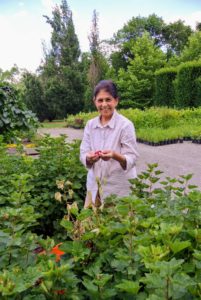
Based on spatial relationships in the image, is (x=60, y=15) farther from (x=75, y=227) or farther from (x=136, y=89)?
(x=75, y=227)

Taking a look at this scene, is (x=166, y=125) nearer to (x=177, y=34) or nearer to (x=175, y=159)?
(x=175, y=159)

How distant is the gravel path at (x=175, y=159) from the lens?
26.0 feet

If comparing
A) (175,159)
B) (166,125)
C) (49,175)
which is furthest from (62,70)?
(49,175)

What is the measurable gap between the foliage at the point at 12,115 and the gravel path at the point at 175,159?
119 cm

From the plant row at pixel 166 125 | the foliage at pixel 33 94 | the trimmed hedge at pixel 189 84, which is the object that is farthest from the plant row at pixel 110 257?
the foliage at pixel 33 94

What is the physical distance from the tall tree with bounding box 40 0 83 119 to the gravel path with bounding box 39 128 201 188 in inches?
695

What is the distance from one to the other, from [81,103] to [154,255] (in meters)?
29.1

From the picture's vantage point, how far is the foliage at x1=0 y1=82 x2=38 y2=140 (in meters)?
6.36

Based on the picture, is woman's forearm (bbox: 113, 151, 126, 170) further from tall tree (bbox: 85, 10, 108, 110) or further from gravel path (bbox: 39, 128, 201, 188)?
tall tree (bbox: 85, 10, 108, 110)

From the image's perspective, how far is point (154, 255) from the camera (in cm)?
98

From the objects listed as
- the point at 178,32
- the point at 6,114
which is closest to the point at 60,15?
the point at 178,32

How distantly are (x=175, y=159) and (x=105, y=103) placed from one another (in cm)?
677

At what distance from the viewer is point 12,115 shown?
648 cm

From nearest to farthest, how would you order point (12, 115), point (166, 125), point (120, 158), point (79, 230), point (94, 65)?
point (79, 230), point (120, 158), point (12, 115), point (166, 125), point (94, 65)
